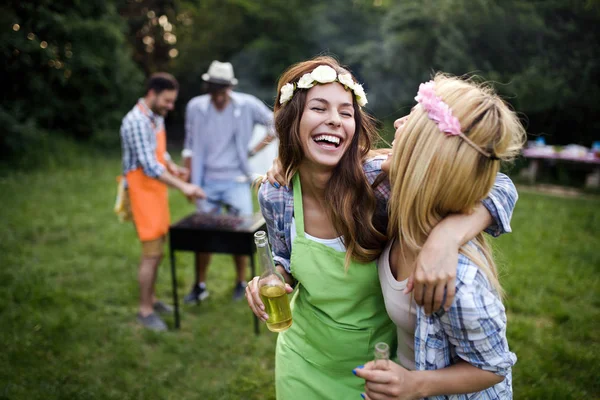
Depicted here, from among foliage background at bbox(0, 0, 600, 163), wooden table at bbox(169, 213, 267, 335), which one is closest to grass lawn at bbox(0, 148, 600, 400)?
wooden table at bbox(169, 213, 267, 335)

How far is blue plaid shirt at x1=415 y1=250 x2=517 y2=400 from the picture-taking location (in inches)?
51.6

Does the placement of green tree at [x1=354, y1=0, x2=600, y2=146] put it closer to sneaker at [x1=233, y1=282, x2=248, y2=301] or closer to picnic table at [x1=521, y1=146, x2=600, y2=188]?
picnic table at [x1=521, y1=146, x2=600, y2=188]

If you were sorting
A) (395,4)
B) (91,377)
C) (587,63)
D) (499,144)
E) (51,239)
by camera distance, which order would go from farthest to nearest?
Result: (395,4)
(587,63)
(51,239)
(91,377)
(499,144)

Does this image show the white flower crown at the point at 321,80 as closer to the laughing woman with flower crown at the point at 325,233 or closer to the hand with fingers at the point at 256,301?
the laughing woman with flower crown at the point at 325,233

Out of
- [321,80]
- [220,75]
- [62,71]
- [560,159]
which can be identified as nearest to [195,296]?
[220,75]

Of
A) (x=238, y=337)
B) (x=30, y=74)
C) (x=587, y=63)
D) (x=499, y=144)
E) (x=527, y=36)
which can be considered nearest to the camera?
(x=499, y=144)

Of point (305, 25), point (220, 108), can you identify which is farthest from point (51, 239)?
point (305, 25)

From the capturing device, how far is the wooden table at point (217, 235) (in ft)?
12.6

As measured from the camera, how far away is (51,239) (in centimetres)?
650

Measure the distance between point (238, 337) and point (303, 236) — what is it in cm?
248

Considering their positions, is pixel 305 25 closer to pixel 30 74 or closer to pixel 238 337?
pixel 30 74

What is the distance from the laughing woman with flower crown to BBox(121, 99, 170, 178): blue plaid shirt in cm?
223

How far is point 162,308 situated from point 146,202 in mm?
1184

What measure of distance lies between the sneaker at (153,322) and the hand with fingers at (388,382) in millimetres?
3251
